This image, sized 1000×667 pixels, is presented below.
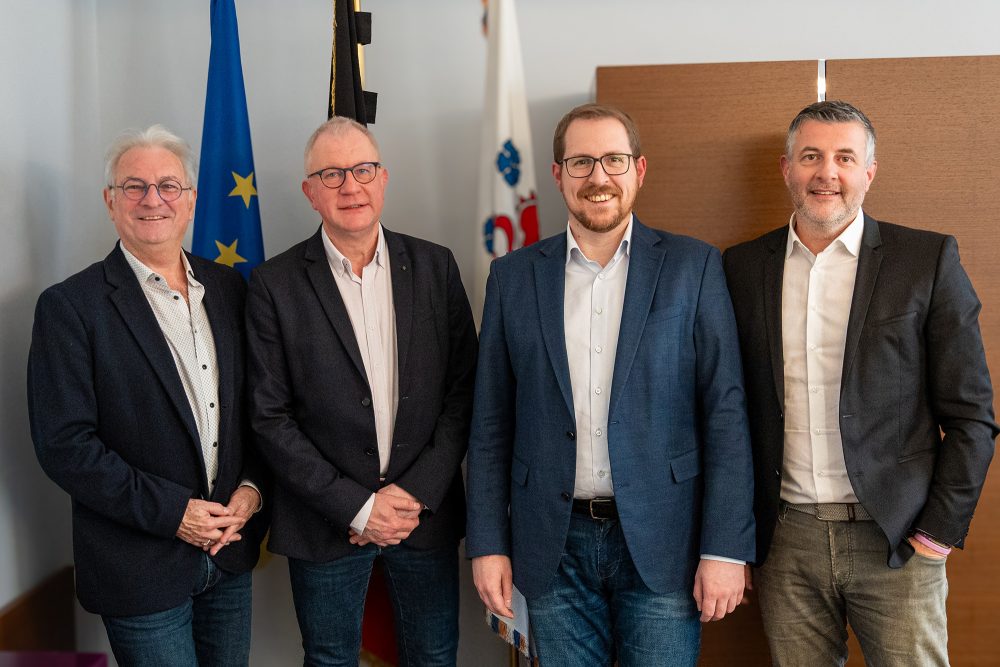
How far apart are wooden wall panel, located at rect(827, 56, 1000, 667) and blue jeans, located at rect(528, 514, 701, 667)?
1.16 m

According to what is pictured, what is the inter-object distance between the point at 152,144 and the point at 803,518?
1937 millimetres

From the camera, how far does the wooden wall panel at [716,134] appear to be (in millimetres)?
2549

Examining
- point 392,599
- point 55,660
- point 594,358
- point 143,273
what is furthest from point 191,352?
point 594,358

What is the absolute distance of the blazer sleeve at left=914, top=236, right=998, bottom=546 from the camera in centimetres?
193

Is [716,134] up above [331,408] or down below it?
above

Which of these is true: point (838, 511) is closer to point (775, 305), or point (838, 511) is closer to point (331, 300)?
point (775, 305)

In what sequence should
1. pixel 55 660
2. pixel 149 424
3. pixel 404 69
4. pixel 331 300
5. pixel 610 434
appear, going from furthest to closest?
pixel 404 69 → pixel 331 300 → pixel 149 424 → pixel 610 434 → pixel 55 660

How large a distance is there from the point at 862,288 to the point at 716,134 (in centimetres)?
79

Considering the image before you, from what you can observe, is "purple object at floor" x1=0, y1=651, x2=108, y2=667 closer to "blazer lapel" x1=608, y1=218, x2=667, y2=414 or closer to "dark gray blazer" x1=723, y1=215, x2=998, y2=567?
"blazer lapel" x1=608, y1=218, x2=667, y2=414

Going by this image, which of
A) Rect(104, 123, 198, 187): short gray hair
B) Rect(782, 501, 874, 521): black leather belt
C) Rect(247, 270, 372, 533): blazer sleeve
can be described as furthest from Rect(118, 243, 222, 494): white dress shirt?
Rect(782, 501, 874, 521): black leather belt

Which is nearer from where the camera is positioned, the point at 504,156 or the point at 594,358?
the point at 594,358

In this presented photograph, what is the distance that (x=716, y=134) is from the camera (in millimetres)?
2564

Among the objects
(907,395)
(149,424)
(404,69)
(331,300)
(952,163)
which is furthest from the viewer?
(404,69)

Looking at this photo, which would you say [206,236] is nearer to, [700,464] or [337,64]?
[337,64]
